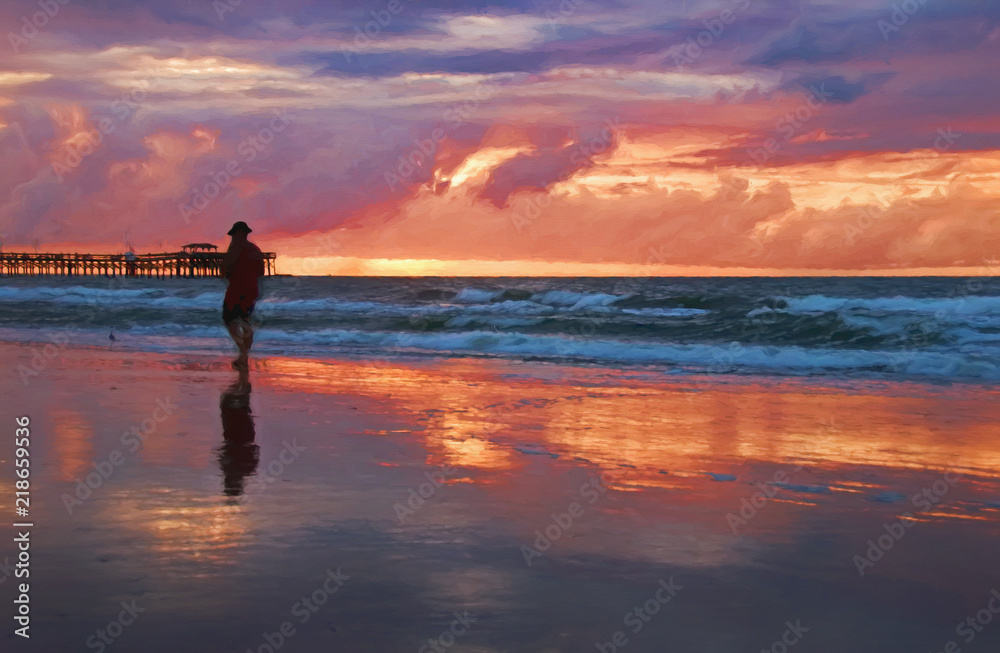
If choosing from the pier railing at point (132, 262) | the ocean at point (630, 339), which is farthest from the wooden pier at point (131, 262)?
the ocean at point (630, 339)

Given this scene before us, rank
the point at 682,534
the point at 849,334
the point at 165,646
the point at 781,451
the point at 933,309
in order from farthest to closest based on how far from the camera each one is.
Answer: the point at 933,309
the point at 849,334
the point at 781,451
the point at 682,534
the point at 165,646

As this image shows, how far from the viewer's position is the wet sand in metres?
3.63

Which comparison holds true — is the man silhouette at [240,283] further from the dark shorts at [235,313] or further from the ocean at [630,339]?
the ocean at [630,339]

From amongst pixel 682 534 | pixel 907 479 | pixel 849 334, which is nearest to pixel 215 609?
pixel 682 534

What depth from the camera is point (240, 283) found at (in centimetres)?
1241

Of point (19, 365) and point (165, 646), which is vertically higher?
point (165, 646)

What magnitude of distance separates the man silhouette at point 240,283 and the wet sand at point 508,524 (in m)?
2.45

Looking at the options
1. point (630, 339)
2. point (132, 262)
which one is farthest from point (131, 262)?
point (630, 339)

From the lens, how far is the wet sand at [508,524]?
3.63 meters

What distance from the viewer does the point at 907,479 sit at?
655cm

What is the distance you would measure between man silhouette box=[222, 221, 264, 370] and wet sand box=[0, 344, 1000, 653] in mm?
2447

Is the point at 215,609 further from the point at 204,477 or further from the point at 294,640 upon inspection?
the point at 204,477

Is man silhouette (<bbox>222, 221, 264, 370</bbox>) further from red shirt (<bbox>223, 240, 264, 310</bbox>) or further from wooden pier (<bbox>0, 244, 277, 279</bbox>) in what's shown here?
wooden pier (<bbox>0, 244, 277, 279</bbox>)

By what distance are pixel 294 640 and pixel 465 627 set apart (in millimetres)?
642
